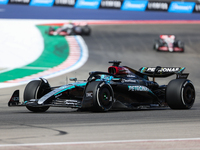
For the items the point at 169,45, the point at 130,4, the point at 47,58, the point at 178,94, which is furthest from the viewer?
the point at 130,4

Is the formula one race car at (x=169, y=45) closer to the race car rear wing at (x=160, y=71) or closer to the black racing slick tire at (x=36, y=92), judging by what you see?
the race car rear wing at (x=160, y=71)

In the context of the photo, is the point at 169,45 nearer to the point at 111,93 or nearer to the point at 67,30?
the point at 67,30

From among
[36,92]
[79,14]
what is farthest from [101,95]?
[79,14]

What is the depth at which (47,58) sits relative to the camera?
2381 cm

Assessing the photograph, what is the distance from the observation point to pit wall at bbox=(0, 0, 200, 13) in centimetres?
3747

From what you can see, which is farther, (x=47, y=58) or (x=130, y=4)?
(x=130, y=4)

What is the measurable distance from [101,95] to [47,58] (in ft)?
50.4

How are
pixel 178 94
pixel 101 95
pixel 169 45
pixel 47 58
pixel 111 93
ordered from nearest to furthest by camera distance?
pixel 101 95, pixel 111 93, pixel 178 94, pixel 47 58, pixel 169 45

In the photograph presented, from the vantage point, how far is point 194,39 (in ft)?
111

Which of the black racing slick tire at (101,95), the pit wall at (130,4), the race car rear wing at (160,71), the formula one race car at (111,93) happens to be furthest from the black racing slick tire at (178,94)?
the pit wall at (130,4)

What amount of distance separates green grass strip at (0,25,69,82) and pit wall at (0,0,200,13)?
4.16m

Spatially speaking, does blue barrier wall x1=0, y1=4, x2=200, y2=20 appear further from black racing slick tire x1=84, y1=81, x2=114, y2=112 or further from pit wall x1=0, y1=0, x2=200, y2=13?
black racing slick tire x1=84, y1=81, x2=114, y2=112

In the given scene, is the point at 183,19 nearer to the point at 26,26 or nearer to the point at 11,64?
the point at 26,26

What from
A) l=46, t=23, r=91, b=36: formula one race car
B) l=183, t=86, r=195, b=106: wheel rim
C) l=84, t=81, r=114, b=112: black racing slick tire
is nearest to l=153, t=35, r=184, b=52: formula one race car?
l=46, t=23, r=91, b=36: formula one race car
